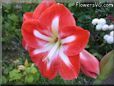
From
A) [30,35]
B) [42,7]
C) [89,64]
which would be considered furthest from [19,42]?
[89,64]

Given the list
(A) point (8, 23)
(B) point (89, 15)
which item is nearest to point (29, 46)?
(A) point (8, 23)

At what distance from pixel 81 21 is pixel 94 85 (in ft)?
1.05

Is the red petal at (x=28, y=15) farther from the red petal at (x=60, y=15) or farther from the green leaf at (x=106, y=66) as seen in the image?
the green leaf at (x=106, y=66)

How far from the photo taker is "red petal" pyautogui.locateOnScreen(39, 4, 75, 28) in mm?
1746

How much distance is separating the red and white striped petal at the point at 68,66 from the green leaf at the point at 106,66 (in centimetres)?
12

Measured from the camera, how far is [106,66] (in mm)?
1807

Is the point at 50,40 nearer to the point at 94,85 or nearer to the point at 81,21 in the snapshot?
the point at 81,21

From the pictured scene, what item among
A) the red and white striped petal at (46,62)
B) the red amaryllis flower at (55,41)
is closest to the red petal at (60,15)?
the red amaryllis flower at (55,41)

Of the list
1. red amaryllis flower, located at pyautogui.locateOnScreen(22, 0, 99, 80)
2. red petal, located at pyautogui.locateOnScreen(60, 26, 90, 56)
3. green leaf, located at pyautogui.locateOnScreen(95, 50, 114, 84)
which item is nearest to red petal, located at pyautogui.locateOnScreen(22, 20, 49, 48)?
red amaryllis flower, located at pyautogui.locateOnScreen(22, 0, 99, 80)

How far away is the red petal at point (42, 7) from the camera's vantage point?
1778 millimetres

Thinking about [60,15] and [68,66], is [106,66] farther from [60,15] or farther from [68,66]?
[60,15]

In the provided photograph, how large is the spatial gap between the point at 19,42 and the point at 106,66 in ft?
1.41

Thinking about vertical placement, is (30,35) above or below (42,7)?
below

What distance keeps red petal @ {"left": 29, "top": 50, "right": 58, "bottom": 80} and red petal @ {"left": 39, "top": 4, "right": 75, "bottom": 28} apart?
0.17 metres
